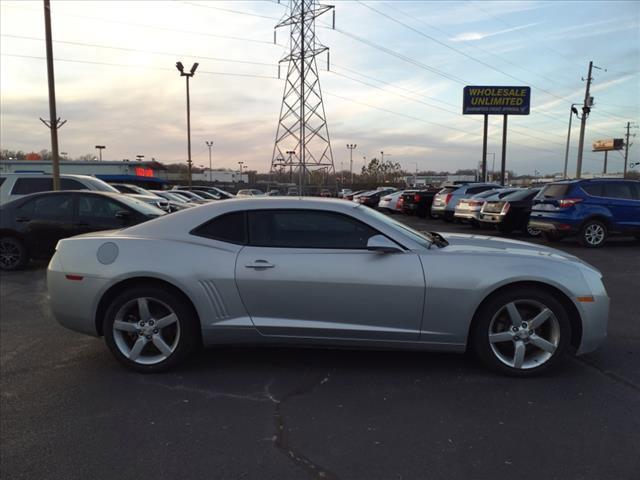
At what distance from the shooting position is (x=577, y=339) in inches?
142

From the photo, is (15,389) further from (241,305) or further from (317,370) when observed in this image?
(317,370)

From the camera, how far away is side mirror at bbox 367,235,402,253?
353 cm

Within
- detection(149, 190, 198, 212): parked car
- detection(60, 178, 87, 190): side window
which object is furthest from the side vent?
A: detection(60, 178, 87, 190): side window

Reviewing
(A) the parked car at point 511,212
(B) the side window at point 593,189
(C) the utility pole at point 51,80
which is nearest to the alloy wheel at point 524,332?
(B) the side window at point 593,189

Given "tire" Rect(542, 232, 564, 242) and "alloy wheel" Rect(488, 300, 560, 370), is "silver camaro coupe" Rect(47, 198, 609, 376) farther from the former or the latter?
"tire" Rect(542, 232, 564, 242)

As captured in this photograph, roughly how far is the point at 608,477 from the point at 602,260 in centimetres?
781

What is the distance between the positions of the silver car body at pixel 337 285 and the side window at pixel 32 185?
866 cm

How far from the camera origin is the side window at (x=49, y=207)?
8320mm

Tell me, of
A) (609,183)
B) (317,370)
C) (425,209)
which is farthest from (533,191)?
(317,370)

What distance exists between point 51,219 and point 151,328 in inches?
232

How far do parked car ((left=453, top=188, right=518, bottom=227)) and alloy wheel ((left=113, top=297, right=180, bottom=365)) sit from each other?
1217cm

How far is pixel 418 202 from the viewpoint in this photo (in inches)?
816

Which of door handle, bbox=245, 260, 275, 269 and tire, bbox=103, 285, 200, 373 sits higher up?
door handle, bbox=245, 260, 275, 269

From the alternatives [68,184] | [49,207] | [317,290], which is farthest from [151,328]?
[68,184]
